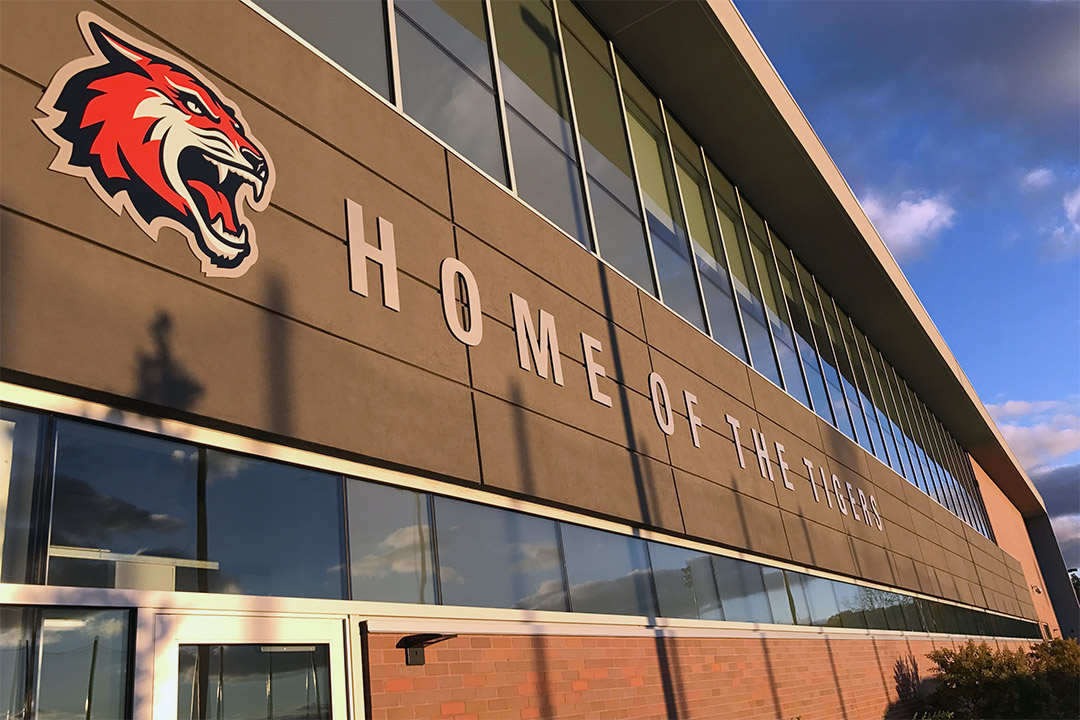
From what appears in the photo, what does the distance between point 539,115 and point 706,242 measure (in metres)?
5.75

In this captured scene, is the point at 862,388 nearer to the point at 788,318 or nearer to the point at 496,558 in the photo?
the point at 788,318

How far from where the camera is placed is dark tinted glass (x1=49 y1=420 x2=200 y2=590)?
4.66 meters

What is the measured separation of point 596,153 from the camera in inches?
498

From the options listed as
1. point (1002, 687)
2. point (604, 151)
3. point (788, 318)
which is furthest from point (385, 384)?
point (1002, 687)

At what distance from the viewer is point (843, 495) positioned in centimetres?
1850

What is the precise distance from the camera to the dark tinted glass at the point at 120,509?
4660 millimetres

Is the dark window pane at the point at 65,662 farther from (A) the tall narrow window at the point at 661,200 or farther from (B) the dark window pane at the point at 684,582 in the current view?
(A) the tall narrow window at the point at 661,200

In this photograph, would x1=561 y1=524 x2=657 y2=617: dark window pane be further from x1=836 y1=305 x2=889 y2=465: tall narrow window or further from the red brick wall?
x1=836 y1=305 x2=889 y2=465: tall narrow window

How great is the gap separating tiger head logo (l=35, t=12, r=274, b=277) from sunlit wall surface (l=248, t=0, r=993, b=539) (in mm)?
1815

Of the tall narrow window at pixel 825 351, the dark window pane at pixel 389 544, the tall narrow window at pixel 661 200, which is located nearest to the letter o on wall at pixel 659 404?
the tall narrow window at pixel 661 200

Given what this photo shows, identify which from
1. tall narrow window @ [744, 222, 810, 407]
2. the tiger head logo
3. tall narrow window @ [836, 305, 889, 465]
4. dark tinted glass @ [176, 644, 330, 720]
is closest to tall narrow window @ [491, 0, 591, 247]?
the tiger head logo

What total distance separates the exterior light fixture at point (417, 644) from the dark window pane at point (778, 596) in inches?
310

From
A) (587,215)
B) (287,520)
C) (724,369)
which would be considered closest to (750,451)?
(724,369)

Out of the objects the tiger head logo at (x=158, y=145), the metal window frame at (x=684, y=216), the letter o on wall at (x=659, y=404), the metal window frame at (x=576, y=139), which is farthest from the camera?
the metal window frame at (x=684, y=216)
